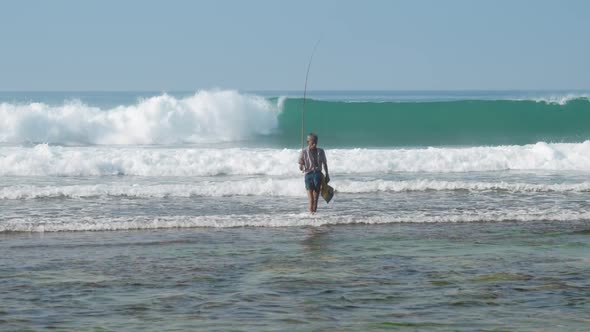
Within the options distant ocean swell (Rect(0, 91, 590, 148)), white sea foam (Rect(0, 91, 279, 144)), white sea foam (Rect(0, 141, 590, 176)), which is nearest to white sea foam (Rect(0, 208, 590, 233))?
white sea foam (Rect(0, 141, 590, 176))

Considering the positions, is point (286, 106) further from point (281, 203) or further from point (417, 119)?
point (281, 203)

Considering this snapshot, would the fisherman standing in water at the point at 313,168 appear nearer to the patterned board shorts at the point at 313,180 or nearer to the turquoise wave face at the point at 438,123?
the patterned board shorts at the point at 313,180

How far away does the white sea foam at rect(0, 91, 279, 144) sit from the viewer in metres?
32.8

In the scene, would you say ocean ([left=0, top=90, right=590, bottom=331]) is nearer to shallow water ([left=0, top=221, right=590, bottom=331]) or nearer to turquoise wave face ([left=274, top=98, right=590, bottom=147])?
shallow water ([left=0, top=221, right=590, bottom=331])

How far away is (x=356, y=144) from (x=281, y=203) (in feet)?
60.0

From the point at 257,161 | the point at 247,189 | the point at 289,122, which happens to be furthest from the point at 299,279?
the point at 289,122

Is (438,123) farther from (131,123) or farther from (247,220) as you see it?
(247,220)

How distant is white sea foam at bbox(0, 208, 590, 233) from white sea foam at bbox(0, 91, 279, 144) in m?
19.9

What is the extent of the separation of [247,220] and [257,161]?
337 inches

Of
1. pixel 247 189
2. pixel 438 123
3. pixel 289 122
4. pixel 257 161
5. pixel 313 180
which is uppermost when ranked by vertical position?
pixel 289 122

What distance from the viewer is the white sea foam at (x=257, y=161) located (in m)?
19.9

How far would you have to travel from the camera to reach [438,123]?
125 feet

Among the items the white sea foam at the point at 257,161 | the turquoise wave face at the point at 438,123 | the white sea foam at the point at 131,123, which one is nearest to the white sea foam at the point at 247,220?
the white sea foam at the point at 257,161

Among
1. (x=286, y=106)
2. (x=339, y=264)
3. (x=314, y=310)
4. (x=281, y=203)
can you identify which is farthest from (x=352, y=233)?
(x=286, y=106)
